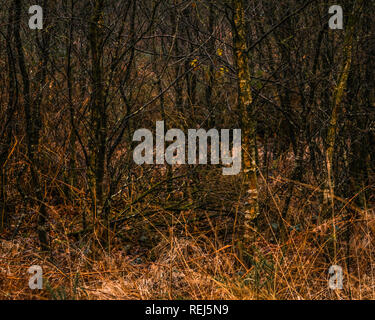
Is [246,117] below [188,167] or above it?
above

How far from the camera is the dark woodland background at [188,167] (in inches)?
147

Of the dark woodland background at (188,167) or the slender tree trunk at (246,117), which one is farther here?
the slender tree trunk at (246,117)

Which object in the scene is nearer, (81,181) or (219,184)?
(219,184)

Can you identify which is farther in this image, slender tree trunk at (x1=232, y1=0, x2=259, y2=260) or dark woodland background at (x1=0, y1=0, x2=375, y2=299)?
slender tree trunk at (x1=232, y1=0, x2=259, y2=260)

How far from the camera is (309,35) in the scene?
550cm

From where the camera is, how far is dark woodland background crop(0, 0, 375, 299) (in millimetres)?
3727

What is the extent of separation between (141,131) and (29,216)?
6.36 feet

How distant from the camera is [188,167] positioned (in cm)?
586

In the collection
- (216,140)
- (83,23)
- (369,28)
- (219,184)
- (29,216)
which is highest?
(369,28)

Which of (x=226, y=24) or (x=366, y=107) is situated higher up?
(x=226, y=24)

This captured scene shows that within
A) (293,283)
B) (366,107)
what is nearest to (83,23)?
(293,283)

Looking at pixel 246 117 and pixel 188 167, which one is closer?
pixel 246 117
